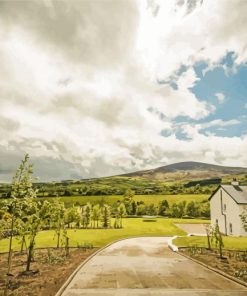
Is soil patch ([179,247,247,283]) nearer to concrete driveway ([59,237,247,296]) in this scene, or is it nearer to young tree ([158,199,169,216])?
concrete driveway ([59,237,247,296])

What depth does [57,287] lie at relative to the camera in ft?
58.3

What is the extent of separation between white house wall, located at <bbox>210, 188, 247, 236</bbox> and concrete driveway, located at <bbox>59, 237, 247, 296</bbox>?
28723mm

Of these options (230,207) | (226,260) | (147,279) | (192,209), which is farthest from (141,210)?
(147,279)

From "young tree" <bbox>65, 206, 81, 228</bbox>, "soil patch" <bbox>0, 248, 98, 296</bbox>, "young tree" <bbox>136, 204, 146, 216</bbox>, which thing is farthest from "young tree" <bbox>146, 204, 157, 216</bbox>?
"soil patch" <bbox>0, 248, 98, 296</bbox>

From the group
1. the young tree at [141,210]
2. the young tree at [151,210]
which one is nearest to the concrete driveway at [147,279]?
the young tree at [151,210]

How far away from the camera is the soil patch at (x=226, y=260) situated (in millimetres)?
22328

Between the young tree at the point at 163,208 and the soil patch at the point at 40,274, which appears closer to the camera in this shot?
the soil patch at the point at 40,274

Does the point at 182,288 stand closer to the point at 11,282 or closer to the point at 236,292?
the point at 236,292

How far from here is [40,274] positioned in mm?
21875

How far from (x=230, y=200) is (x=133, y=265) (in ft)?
121

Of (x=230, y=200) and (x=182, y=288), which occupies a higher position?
(x=230, y=200)

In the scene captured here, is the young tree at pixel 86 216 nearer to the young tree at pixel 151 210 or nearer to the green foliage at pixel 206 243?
the green foliage at pixel 206 243

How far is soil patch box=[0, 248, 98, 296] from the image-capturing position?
17531mm

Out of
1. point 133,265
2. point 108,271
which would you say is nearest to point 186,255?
point 133,265
